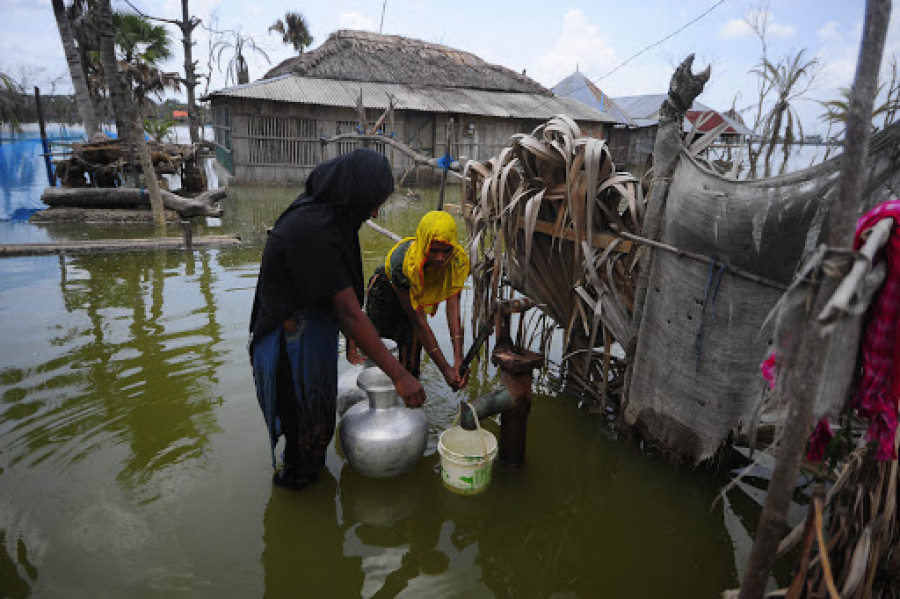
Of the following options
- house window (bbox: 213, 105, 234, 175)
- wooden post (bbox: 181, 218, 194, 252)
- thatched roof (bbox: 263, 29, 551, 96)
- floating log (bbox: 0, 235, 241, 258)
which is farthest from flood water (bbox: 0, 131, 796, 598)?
thatched roof (bbox: 263, 29, 551, 96)

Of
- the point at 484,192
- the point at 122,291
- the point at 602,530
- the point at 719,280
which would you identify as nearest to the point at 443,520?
the point at 602,530

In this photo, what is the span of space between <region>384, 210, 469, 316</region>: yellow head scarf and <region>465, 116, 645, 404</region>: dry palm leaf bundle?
455 millimetres

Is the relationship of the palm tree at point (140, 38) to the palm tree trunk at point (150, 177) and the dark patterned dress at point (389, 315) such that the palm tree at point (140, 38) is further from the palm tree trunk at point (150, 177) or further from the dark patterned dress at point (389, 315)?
the dark patterned dress at point (389, 315)

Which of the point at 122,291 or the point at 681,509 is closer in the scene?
the point at 681,509

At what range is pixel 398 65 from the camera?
18125 mm

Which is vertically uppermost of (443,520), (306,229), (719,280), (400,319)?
(306,229)

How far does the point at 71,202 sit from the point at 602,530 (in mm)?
11157

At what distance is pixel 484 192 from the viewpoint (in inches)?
141

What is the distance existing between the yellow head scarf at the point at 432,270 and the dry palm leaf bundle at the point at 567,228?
0.45 meters

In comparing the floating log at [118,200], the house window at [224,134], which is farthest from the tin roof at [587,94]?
the floating log at [118,200]

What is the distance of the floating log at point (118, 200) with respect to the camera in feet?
32.0

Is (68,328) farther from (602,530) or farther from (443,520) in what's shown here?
(602,530)

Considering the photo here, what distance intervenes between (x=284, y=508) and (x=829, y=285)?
2.48 metres

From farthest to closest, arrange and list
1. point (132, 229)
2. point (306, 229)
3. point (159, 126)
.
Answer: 1. point (159, 126)
2. point (132, 229)
3. point (306, 229)
